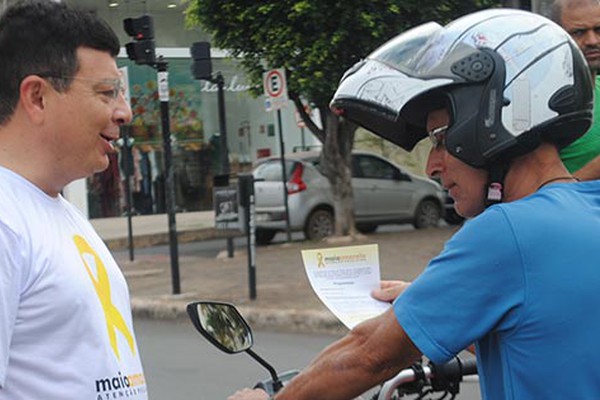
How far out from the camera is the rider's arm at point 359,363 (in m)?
1.68

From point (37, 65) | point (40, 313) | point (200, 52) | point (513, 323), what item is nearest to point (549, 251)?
point (513, 323)

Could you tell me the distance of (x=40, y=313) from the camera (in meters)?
1.98

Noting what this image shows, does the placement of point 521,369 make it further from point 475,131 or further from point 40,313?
point 40,313

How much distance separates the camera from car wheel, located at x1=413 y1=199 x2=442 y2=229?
57.3 ft

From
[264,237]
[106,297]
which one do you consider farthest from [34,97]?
[264,237]

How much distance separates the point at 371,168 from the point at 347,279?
48.4ft

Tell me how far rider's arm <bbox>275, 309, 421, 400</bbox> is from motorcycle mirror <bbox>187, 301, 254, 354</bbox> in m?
0.33

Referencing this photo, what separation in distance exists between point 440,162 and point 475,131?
0.15 metres

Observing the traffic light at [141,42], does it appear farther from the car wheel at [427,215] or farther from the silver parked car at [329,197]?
the car wheel at [427,215]

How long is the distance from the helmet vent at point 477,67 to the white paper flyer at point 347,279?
0.54 metres

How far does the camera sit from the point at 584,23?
3.65 metres

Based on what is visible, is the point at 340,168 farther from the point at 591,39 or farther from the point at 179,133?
the point at 591,39

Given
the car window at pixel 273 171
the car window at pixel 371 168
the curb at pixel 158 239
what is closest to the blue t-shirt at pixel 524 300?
the car window at pixel 273 171

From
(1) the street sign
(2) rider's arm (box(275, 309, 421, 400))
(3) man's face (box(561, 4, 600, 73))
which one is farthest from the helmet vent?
(1) the street sign
